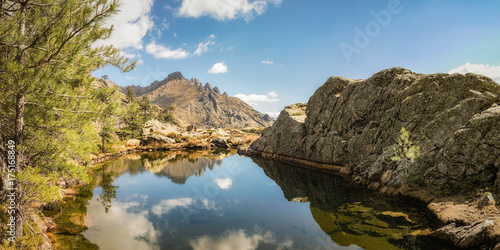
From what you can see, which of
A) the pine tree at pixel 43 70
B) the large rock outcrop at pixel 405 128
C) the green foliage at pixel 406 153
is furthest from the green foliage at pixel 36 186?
the green foliage at pixel 406 153

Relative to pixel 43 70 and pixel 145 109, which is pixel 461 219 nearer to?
pixel 43 70

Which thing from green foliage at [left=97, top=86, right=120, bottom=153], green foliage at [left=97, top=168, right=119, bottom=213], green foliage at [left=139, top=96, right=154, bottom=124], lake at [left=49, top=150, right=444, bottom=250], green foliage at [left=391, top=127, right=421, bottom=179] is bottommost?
lake at [left=49, top=150, right=444, bottom=250]

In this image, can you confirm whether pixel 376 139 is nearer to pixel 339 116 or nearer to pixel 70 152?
pixel 339 116

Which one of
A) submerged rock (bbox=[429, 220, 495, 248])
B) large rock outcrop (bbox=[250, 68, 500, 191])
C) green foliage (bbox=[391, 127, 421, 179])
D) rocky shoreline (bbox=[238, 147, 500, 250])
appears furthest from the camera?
green foliage (bbox=[391, 127, 421, 179])

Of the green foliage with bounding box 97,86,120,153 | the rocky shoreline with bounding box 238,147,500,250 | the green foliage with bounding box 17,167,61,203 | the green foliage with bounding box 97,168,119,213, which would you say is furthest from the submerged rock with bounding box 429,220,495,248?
the green foliage with bounding box 97,168,119,213

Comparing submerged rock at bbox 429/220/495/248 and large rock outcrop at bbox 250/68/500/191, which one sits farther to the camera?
large rock outcrop at bbox 250/68/500/191

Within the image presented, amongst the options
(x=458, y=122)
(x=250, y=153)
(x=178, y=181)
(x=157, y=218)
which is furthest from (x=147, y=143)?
(x=458, y=122)

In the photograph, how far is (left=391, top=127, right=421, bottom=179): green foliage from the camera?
23.0 meters

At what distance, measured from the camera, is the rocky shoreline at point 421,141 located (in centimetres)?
1530

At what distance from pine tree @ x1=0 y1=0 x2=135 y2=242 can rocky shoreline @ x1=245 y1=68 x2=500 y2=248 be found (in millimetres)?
21776

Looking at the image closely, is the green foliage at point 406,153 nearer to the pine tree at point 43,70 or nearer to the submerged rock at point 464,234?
the submerged rock at point 464,234

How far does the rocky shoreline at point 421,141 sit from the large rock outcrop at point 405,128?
6cm

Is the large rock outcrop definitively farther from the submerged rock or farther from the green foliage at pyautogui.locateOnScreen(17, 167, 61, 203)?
the green foliage at pyautogui.locateOnScreen(17, 167, 61, 203)

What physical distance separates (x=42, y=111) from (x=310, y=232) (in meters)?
17.9
